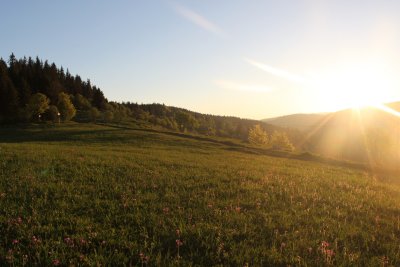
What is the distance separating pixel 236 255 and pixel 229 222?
209 centimetres

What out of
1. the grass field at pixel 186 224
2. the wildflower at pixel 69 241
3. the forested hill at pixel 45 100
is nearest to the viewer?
the grass field at pixel 186 224

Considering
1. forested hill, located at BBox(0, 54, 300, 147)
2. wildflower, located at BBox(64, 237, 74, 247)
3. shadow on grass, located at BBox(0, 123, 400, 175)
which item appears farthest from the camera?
forested hill, located at BBox(0, 54, 300, 147)

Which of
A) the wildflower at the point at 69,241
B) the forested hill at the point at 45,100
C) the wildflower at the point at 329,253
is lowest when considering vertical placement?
the wildflower at the point at 69,241

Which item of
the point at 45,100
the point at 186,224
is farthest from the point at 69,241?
the point at 45,100

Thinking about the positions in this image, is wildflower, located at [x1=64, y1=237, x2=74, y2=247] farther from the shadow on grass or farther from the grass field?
the shadow on grass

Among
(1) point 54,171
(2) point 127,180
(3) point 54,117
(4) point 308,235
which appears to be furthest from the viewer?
(3) point 54,117

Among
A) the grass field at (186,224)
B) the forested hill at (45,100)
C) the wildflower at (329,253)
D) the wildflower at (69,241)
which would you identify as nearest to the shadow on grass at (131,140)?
the forested hill at (45,100)

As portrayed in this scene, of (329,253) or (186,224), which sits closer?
(329,253)

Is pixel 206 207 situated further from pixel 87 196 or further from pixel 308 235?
pixel 87 196

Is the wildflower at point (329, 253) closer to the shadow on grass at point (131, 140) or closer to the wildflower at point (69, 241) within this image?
the wildflower at point (69, 241)

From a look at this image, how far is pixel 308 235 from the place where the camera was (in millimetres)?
8141

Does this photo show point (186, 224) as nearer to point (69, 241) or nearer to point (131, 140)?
point (69, 241)

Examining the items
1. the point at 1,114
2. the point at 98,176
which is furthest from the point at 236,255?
the point at 1,114

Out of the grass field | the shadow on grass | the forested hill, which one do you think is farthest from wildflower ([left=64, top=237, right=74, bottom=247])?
the forested hill
